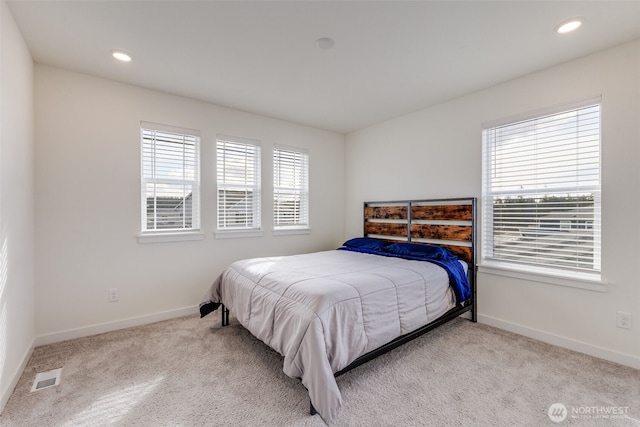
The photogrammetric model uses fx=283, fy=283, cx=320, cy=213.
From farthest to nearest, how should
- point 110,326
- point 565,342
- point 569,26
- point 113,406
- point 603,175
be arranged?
point 110,326 → point 565,342 → point 603,175 → point 569,26 → point 113,406

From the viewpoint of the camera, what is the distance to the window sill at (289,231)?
13.2ft

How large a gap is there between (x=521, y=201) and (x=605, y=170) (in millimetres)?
656

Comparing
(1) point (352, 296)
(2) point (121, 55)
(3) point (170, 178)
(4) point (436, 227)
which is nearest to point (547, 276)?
(4) point (436, 227)

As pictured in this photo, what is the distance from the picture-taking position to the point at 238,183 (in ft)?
12.2

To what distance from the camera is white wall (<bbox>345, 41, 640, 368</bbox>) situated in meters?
2.23

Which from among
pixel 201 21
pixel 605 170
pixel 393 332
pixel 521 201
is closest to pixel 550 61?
pixel 605 170

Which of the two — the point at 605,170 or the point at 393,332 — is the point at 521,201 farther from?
the point at 393,332

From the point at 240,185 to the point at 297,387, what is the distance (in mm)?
2532

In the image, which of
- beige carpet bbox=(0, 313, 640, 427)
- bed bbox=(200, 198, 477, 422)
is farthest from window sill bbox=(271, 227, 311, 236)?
beige carpet bbox=(0, 313, 640, 427)

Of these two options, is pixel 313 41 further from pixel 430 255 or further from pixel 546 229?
pixel 546 229

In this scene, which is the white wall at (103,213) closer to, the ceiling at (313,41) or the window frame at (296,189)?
the ceiling at (313,41)

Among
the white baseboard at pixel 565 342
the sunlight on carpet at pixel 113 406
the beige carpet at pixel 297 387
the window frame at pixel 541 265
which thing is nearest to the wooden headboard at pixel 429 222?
the window frame at pixel 541 265

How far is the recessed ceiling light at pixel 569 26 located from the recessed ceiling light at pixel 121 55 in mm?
3390

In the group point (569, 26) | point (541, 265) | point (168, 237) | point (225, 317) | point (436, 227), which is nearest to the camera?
point (569, 26)
